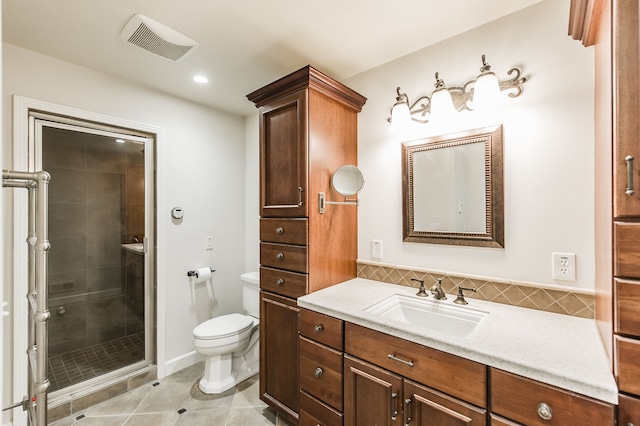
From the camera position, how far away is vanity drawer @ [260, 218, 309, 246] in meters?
1.86

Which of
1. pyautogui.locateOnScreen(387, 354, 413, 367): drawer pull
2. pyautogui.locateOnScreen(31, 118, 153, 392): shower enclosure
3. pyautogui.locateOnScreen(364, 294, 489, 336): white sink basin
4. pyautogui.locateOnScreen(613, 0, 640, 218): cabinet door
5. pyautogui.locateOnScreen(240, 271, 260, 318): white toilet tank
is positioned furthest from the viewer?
pyautogui.locateOnScreen(240, 271, 260, 318): white toilet tank

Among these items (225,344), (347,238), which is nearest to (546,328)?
(347,238)

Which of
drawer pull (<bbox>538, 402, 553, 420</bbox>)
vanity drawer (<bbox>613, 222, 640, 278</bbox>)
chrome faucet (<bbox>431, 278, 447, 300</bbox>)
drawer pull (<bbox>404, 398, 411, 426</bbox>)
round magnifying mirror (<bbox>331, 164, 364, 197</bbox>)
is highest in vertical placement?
round magnifying mirror (<bbox>331, 164, 364, 197</bbox>)

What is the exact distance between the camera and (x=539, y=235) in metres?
1.55

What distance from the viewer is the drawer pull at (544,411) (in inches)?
39.3

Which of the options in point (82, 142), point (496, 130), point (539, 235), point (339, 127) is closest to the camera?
point (539, 235)

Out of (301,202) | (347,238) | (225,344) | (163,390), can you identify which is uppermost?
(301,202)

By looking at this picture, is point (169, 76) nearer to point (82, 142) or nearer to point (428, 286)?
point (82, 142)

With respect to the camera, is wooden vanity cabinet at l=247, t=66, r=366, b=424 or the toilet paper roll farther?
the toilet paper roll

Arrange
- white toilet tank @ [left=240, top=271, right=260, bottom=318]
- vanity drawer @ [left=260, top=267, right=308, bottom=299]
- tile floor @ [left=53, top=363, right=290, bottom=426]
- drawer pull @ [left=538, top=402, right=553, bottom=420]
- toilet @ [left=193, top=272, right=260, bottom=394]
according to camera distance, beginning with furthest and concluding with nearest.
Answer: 1. white toilet tank @ [left=240, top=271, right=260, bottom=318]
2. toilet @ [left=193, top=272, right=260, bottom=394]
3. tile floor @ [left=53, top=363, right=290, bottom=426]
4. vanity drawer @ [left=260, top=267, right=308, bottom=299]
5. drawer pull @ [left=538, top=402, right=553, bottom=420]

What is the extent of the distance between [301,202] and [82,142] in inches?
68.8

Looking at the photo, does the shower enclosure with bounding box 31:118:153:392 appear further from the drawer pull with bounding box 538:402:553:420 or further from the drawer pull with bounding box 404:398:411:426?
the drawer pull with bounding box 538:402:553:420

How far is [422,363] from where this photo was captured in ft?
4.18

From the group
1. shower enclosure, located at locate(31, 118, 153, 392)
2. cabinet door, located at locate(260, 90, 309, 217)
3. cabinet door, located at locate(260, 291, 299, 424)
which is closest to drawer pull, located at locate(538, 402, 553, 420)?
→ cabinet door, located at locate(260, 291, 299, 424)
